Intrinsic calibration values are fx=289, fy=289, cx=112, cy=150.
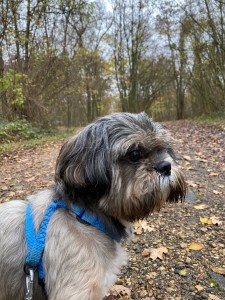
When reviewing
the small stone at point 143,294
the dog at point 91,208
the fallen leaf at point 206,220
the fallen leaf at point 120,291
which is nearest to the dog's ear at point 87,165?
the dog at point 91,208

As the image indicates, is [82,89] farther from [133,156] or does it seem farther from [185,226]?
[133,156]

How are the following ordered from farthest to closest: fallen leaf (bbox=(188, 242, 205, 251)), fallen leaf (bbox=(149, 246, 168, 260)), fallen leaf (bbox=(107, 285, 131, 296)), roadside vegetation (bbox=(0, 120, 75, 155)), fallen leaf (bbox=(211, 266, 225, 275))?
roadside vegetation (bbox=(0, 120, 75, 155))
fallen leaf (bbox=(188, 242, 205, 251))
fallen leaf (bbox=(149, 246, 168, 260))
fallen leaf (bbox=(211, 266, 225, 275))
fallen leaf (bbox=(107, 285, 131, 296))

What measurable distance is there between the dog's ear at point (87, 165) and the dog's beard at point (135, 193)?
0.08 metres

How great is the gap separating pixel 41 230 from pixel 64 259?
0.28m

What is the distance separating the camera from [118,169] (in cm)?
224

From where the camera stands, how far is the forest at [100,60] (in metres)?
15.3

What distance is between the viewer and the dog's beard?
2227 millimetres

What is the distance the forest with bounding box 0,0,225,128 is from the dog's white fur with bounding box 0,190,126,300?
1031cm

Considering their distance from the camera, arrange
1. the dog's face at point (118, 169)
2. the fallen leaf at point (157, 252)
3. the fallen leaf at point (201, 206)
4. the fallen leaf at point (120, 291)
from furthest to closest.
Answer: the fallen leaf at point (201, 206) → the fallen leaf at point (157, 252) → the fallen leaf at point (120, 291) → the dog's face at point (118, 169)

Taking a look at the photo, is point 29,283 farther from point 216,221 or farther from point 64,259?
point 216,221

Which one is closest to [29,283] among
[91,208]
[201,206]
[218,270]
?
[91,208]

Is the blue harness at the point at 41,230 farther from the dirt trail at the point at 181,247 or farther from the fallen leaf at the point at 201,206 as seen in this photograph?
the fallen leaf at the point at 201,206

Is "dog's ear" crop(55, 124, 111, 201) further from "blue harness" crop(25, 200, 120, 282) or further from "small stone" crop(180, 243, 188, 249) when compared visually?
"small stone" crop(180, 243, 188, 249)

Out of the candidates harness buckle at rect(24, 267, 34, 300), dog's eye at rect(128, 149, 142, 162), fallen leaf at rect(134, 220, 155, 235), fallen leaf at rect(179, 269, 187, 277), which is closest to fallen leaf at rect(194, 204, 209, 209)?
fallen leaf at rect(134, 220, 155, 235)
